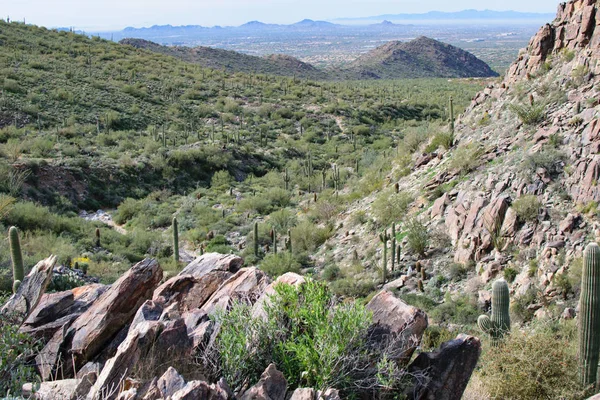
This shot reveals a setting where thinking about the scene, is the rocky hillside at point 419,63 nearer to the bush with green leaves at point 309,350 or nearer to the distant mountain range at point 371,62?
the distant mountain range at point 371,62

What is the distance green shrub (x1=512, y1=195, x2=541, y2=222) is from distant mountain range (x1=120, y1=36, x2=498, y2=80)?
63.1m

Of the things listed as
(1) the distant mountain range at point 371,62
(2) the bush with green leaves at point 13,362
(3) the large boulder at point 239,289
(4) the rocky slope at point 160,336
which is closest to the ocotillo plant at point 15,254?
(4) the rocky slope at point 160,336

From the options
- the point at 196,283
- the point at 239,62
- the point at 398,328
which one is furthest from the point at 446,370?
the point at 239,62

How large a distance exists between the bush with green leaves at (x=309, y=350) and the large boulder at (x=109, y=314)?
1.78 m

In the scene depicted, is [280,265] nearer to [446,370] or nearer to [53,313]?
[53,313]

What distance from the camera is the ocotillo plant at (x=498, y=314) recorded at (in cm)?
878

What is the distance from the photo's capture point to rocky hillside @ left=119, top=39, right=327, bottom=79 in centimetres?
7800

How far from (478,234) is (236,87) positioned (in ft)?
124

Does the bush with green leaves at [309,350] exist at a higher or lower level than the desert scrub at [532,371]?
higher

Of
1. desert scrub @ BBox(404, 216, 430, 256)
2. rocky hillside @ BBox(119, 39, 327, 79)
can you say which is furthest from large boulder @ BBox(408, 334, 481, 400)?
rocky hillside @ BBox(119, 39, 327, 79)

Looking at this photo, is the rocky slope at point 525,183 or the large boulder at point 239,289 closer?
the large boulder at point 239,289

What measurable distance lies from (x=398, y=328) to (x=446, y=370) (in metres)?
0.70

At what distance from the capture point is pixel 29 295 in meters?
7.84

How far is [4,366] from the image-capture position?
5.79 meters
